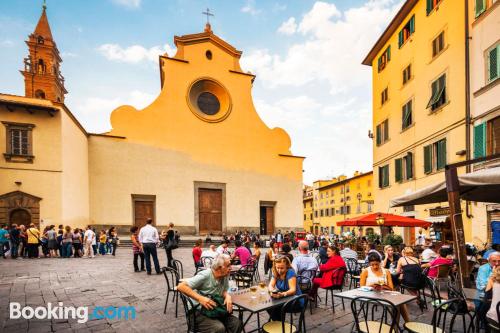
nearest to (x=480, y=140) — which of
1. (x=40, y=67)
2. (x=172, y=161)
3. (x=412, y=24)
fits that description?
(x=412, y=24)

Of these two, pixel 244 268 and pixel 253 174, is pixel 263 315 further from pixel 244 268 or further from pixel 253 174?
pixel 253 174

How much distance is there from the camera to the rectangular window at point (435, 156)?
514 inches

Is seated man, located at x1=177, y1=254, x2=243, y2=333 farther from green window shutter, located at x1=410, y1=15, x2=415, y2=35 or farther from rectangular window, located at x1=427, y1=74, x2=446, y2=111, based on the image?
green window shutter, located at x1=410, y1=15, x2=415, y2=35

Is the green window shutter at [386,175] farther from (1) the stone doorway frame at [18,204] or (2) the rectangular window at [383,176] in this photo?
(1) the stone doorway frame at [18,204]

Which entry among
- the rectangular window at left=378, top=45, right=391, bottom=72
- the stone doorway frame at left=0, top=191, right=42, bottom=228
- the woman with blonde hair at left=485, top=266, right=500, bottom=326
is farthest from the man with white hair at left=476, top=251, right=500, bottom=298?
the stone doorway frame at left=0, top=191, right=42, bottom=228

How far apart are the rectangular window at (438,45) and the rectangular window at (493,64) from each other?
2.77m

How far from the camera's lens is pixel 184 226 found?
22031mm

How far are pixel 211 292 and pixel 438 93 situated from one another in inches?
545

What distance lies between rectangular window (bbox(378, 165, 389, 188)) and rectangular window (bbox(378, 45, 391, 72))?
6.24 m

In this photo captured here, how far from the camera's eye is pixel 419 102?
1494cm

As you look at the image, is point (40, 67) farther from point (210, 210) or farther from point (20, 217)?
point (210, 210)

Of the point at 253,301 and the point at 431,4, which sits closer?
the point at 253,301

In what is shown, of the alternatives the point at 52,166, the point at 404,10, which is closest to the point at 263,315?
the point at 52,166

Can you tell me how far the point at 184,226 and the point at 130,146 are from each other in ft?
22.4
